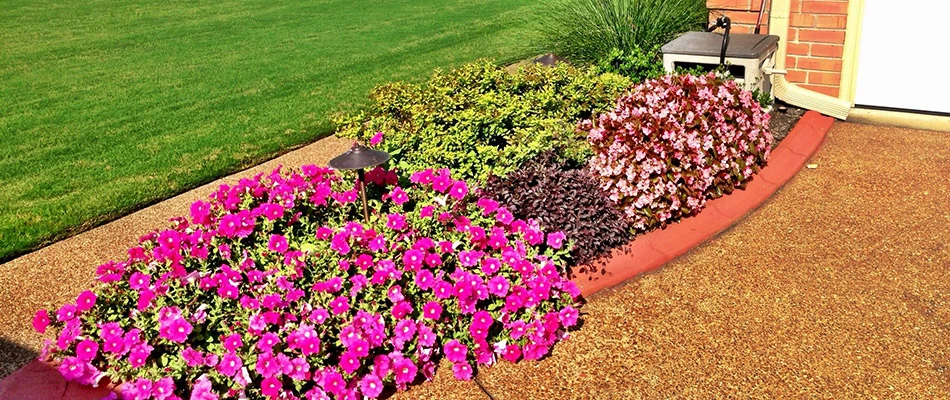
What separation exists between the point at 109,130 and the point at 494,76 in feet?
13.5

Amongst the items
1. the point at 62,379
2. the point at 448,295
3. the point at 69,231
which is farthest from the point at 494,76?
the point at 62,379

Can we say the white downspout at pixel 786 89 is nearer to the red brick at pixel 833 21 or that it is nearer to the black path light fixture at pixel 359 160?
the red brick at pixel 833 21

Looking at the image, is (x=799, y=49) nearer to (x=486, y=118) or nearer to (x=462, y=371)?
(x=486, y=118)

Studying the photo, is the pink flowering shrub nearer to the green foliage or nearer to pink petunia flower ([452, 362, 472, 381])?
the green foliage

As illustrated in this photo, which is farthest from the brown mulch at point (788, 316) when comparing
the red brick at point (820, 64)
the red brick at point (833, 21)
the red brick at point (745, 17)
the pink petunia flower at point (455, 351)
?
the red brick at point (745, 17)

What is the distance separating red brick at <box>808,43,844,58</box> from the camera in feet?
20.7

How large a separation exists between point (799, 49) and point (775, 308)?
10.8ft

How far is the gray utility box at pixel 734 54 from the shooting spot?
5.75 m

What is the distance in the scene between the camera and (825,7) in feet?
20.4

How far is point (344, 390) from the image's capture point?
331cm

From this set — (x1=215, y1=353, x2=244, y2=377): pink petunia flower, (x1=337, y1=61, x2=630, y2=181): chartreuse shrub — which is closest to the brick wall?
(x1=337, y1=61, x2=630, y2=181): chartreuse shrub

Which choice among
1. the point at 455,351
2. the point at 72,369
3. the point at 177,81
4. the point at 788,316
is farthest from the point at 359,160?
the point at 177,81

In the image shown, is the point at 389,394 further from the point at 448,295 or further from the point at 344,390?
the point at 448,295

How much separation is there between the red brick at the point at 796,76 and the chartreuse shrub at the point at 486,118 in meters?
1.64
